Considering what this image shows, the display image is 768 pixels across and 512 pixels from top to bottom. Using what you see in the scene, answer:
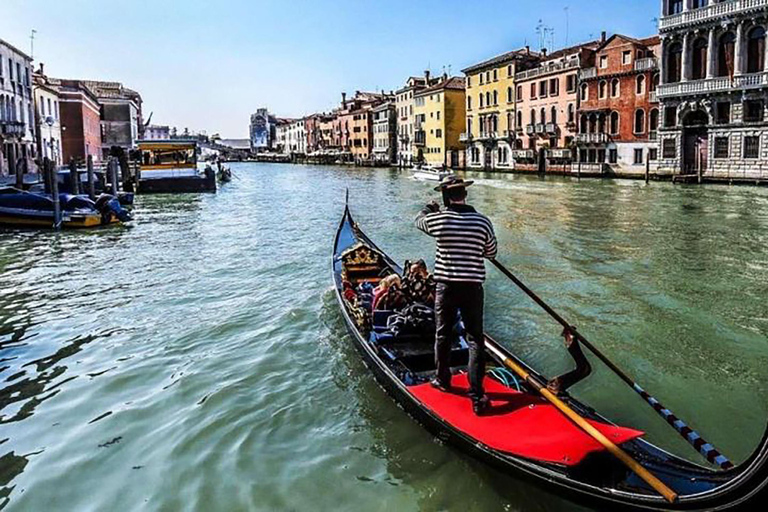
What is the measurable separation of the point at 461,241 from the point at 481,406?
2.64 feet

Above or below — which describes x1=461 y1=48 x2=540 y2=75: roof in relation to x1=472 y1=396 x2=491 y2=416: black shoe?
above

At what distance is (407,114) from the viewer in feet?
152

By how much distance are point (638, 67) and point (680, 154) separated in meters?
4.72

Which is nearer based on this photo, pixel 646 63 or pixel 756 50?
pixel 756 50

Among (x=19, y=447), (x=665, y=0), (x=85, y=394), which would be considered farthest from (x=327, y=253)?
(x=665, y=0)

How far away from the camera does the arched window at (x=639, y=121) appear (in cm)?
2642

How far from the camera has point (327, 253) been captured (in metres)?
9.94

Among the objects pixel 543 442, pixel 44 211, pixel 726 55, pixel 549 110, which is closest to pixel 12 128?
pixel 44 211

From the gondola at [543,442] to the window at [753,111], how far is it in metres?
22.2

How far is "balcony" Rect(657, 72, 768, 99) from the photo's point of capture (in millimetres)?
21391

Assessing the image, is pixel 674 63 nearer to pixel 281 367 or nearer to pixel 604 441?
pixel 281 367

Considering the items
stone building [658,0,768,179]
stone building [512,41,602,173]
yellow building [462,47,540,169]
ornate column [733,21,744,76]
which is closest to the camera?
stone building [658,0,768,179]

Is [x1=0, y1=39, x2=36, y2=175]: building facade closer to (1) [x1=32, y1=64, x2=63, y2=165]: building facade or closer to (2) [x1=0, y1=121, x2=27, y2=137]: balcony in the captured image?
(2) [x1=0, y1=121, x2=27, y2=137]: balcony

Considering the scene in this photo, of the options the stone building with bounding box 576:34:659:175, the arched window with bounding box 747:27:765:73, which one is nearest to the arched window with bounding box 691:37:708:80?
the arched window with bounding box 747:27:765:73
